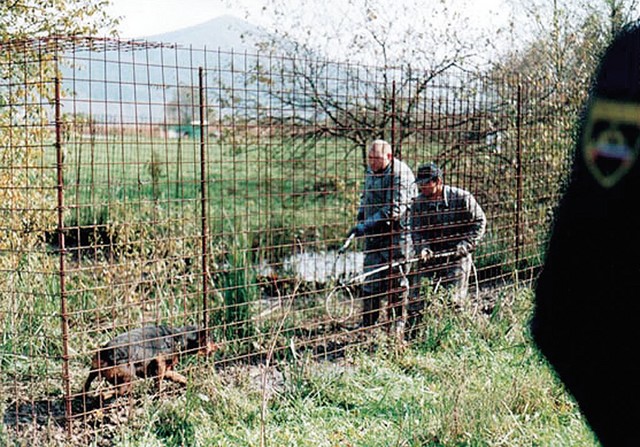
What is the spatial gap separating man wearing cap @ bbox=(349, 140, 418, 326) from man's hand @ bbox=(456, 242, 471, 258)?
→ 1.51 feet

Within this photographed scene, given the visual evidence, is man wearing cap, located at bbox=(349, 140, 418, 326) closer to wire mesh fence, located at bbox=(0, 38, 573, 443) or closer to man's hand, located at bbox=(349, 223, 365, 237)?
man's hand, located at bbox=(349, 223, 365, 237)

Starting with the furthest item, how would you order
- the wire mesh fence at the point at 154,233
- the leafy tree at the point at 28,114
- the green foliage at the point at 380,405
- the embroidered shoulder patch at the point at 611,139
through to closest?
the leafy tree at the point at 28,114 < the wire mesh fence at the point at 154,233 < the green foliage at the point at 380,405 < the embroidered shoulder patch at the point at 611,139

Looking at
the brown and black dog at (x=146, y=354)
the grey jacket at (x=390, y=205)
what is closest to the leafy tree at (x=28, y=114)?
the brown and black dog at (x=146, y=354)

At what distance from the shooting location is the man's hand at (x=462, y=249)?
280 inches

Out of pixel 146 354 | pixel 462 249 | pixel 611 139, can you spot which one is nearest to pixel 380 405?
pixel 146 354

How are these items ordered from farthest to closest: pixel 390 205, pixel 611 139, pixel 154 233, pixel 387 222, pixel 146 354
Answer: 1. pixel 387 222
2. pixel 390 205
3. pixel 154 233
4. pixel 146 354
5. pixel 611 139

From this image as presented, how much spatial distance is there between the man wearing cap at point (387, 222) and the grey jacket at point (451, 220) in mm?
187

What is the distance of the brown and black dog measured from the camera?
4938 mm

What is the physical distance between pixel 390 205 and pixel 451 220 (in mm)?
812

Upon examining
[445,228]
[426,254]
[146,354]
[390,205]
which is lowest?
[146,354]

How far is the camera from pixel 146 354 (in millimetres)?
5125

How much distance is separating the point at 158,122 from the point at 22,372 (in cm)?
204

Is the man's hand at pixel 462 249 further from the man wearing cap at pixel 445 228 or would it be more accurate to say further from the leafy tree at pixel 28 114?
the leafy tree at pixel 28 114

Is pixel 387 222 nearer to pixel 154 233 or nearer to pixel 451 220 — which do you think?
pixel 451 220
